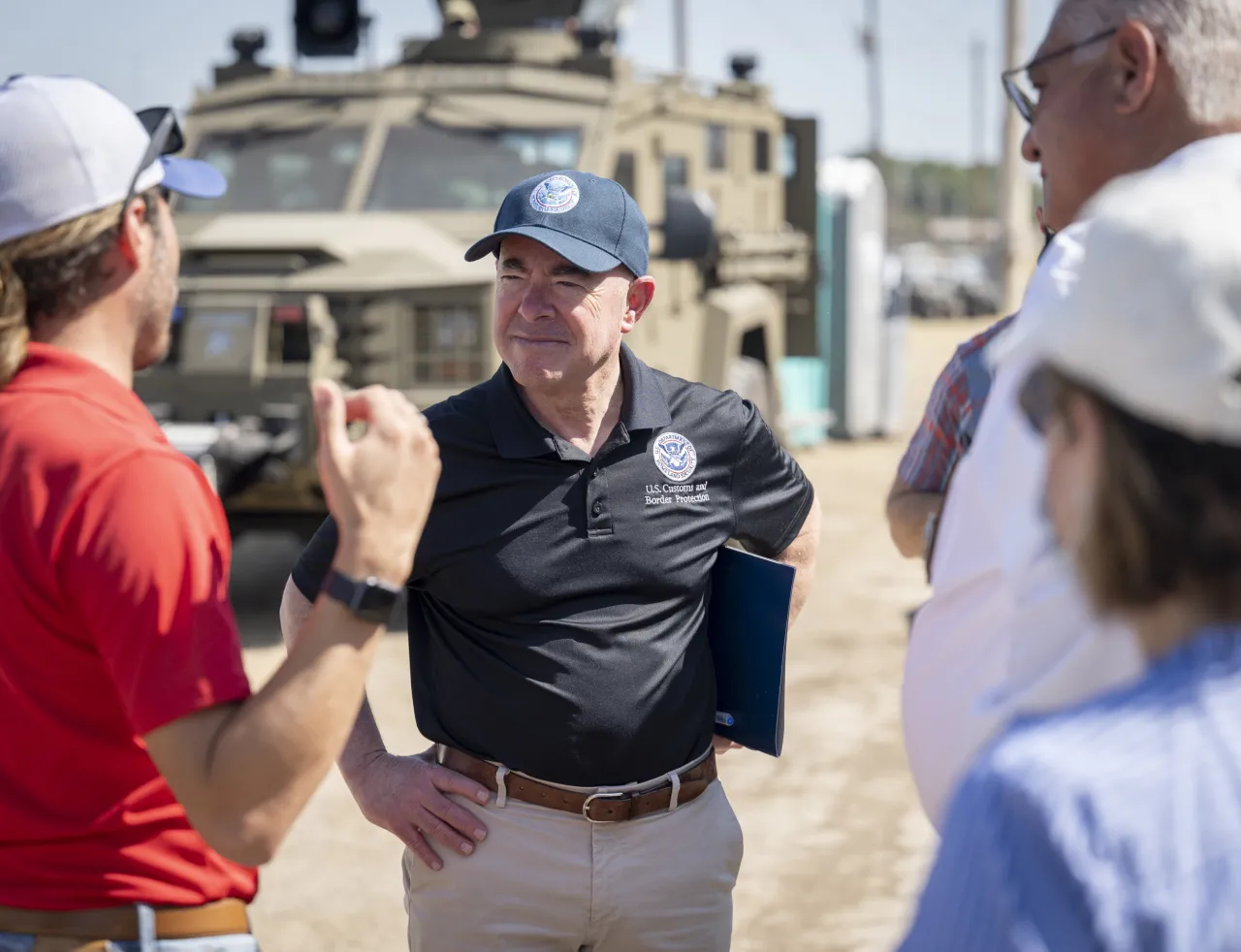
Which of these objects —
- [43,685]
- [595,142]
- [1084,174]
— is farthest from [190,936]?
[595,142]

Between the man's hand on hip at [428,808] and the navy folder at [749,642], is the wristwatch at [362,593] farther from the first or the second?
the navy folder at [749,642]

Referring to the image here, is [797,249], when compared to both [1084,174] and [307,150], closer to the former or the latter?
[307,150]

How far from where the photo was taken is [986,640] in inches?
72.6

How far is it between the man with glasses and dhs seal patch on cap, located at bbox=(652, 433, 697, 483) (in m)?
0.81

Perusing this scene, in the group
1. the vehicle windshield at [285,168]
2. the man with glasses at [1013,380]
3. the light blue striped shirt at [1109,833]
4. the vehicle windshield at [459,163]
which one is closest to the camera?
the light blue striped shirt at [1109,833]

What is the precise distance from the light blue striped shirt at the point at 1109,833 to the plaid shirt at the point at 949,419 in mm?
1222

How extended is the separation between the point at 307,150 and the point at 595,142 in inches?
66.6

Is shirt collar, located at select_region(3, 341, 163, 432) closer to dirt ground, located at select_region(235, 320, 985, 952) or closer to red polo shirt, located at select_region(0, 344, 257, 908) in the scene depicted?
red polo shirt, located at select_region(0, 344, 257, 908)

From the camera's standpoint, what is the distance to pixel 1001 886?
1.08m

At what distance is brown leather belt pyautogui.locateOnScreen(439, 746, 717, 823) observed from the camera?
2.59 metres

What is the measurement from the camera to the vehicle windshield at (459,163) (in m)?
8.77

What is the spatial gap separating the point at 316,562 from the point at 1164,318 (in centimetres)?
176

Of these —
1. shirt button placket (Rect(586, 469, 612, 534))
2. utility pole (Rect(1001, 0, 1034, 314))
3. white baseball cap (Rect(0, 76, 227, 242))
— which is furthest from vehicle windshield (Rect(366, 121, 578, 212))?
utility pole (Rect(1001, 0, 1034, 314))

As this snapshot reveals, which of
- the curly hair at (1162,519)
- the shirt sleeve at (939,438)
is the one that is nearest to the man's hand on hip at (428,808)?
the shirt sleeve at (939,438)
